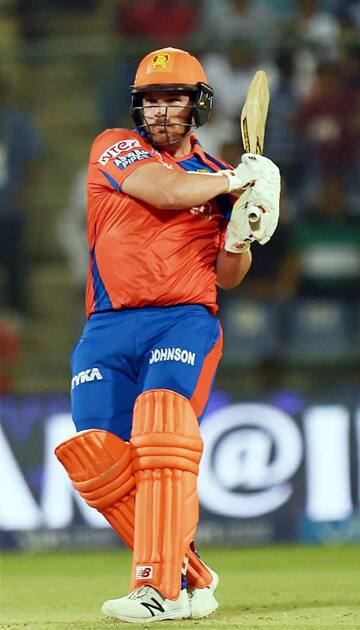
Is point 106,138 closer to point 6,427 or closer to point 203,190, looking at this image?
point 203,190

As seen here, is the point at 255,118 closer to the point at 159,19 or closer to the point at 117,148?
the point at 117,148

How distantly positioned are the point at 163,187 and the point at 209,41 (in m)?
4.84

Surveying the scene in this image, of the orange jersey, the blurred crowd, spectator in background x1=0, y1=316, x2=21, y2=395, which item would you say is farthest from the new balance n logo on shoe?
the blurred crowd

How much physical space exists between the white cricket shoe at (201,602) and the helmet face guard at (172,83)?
65.2 inches

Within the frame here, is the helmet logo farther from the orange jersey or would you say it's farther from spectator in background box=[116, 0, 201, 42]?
spectator in background box=[116, 0, 201, 42]

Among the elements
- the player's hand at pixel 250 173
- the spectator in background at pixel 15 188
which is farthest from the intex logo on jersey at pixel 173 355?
the spectator in background at pixel 15 188

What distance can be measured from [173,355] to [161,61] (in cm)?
113

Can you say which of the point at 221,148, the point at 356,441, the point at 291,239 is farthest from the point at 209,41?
the point at 356,441

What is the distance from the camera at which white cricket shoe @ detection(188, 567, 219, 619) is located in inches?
173

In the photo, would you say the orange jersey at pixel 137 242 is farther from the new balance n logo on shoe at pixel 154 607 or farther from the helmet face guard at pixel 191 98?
the new balance n logo on shoe at pixel 154 607

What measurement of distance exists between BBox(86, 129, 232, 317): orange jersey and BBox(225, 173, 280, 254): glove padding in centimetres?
18

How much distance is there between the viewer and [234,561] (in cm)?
680

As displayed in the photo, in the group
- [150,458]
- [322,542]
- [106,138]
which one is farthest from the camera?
[322,542]

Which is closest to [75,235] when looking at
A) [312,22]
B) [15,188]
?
[15,188]
